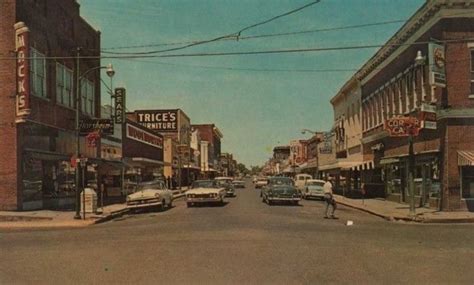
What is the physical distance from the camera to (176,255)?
13.0 meters

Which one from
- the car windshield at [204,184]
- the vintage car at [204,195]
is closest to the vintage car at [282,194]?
the vintage car at [204,195]

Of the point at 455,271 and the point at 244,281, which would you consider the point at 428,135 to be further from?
the point at 244,281

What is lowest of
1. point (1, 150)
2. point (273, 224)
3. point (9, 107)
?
point (273, 224)

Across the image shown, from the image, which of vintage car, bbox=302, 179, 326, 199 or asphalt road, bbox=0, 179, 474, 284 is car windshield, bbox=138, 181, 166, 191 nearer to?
asphalt road, bbox=0, 179, 474, 284

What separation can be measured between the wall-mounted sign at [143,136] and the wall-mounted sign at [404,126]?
28.8m

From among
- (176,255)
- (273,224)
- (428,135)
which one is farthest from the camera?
(428,135)

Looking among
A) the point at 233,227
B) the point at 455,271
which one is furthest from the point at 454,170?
the point at 455,271

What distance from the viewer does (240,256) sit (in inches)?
504

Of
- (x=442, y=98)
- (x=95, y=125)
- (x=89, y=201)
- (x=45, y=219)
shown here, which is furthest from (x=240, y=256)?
(x=95, y=125)

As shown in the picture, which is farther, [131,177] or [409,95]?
[131,177]

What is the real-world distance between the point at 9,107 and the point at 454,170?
802 inches

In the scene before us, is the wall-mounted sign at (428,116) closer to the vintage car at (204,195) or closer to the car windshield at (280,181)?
the vintage car at (204,195)

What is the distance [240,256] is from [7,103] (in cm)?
1940

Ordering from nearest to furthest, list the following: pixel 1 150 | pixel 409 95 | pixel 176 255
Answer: pixel 176 255 → pixel 1 150 → pixel 409 95
